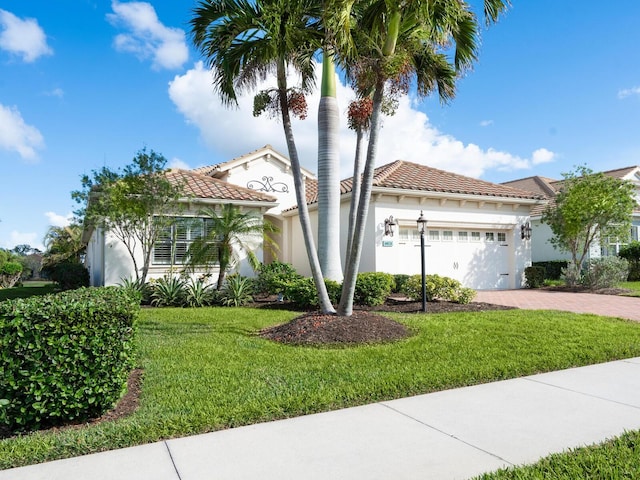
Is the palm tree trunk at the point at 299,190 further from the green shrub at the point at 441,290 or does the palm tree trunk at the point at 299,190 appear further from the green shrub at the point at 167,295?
the green shrub at the point at 167,295

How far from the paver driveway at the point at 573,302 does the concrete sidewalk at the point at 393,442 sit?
24.3ft

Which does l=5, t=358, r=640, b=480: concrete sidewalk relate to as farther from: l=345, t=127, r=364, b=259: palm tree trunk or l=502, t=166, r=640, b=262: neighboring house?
l=502, t=166, r=640, b=262: neighboring house

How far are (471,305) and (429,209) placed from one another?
18.3ft

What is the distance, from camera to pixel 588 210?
56.5 ft

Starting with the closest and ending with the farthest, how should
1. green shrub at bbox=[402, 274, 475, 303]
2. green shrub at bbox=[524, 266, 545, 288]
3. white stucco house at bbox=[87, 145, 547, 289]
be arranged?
green shrub at bbox=[402, 274, 475, 303] → white stucco house at bbox=[87, 145, 547, 289] → green shrub at bbox=[524, 266, 545, 288]

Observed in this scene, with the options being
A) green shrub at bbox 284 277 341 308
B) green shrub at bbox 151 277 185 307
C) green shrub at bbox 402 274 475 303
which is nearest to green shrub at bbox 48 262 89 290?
green shrub at bbox 151 277 185 307

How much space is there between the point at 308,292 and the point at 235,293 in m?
2.49

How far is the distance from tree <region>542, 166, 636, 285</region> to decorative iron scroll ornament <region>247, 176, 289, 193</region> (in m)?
12.1

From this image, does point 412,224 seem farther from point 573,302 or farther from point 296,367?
point 296,367

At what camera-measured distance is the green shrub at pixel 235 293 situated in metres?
12.6

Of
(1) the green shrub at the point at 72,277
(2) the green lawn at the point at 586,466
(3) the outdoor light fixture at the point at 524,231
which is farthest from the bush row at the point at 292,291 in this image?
(2) the green lawn at the point at 586,466

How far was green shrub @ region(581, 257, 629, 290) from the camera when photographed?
16547 mm

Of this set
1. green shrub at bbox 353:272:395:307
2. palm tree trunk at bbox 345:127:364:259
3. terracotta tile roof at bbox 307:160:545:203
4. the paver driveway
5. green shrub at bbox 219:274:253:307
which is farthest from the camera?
terracotta tile roof at bbox 307:160:545:203

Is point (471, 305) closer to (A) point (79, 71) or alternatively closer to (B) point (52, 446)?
(B) point (52, 446)
